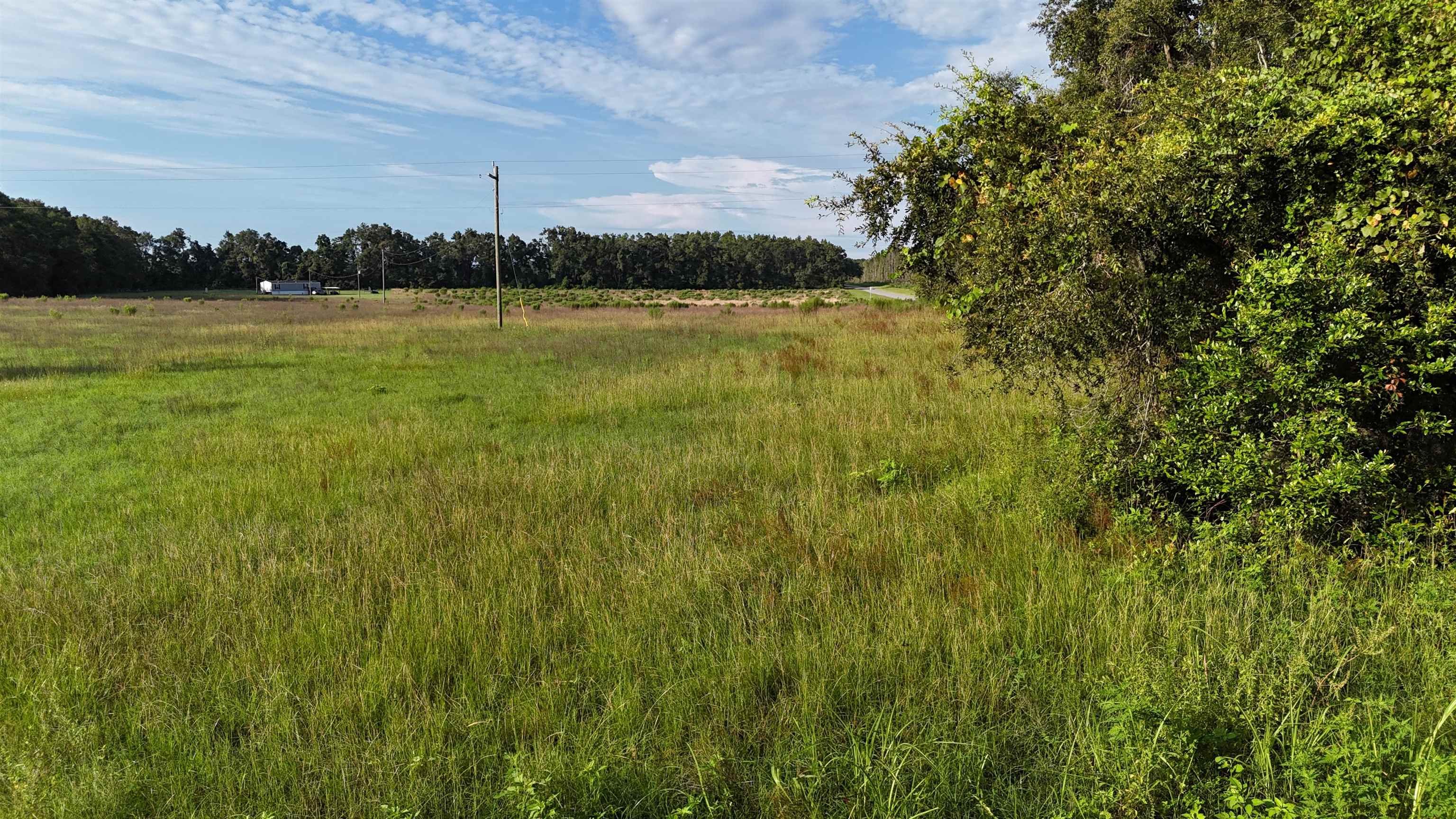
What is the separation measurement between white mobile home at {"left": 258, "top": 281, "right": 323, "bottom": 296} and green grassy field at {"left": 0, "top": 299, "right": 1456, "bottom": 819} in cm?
11858

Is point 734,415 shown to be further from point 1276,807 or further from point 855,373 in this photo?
point 1276,807

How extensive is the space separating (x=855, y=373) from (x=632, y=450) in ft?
24.9

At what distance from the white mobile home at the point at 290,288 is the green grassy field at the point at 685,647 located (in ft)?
389

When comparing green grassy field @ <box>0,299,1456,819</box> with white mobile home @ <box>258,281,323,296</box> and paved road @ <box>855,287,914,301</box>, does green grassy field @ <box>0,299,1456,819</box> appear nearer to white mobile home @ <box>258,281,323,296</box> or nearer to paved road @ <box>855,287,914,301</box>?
paved road @ <box>855,287,914,301</box>

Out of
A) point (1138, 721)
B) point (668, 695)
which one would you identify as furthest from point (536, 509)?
point (1138, 721)

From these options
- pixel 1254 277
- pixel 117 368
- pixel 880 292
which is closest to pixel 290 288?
pixel 880 292

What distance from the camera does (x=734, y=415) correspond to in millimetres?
11289

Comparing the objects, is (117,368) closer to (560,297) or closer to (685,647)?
(685,647)

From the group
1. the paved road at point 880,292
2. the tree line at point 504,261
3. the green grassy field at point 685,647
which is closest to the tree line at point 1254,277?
the green grassy field at point 685,647

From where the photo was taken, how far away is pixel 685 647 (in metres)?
4.02

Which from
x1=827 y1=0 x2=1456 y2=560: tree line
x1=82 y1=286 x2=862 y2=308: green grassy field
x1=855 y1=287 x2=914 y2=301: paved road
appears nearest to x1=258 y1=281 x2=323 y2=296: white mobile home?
x1=82 y1=286 x2=862 y2=308: green grassy field

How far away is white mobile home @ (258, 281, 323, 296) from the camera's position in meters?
108

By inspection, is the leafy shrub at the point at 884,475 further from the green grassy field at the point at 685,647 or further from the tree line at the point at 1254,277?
the tree line at the point at 1254,277

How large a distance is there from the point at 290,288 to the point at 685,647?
13274 centimetres
